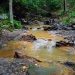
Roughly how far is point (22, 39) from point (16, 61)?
262 inches

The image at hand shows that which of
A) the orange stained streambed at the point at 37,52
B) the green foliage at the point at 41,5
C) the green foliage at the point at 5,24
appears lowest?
the orange stained streambed at the point at 37,52

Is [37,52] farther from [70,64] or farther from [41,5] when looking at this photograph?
[41,5]

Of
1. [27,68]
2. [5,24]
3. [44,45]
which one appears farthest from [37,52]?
[5,24]

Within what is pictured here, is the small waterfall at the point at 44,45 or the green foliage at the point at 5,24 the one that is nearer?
the small waterfall at the point at 44,45

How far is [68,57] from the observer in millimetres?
11953

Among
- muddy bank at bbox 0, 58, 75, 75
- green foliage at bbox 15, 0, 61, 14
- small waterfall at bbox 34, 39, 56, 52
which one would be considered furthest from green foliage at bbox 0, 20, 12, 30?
muddy bank at bbox 0, 58, 75, 75

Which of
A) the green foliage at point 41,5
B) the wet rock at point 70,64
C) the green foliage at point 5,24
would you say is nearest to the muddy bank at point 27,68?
the wet rock at point 70,64

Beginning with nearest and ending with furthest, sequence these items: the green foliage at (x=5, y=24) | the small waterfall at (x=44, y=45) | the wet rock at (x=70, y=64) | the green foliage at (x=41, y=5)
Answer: the wet rock at (x=70, y=64)
the small waterfall at (x=44, y=45)
the green foliage at (x=5, y=24)
the green foliage at (x=41, y=5)

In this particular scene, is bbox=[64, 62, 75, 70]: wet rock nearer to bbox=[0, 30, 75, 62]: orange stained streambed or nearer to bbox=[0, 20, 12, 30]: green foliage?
bbox=[0, 30, 75, 62]: orange stained streambed

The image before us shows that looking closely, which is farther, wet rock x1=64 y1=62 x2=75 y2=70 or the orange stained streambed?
the orange stained streambed

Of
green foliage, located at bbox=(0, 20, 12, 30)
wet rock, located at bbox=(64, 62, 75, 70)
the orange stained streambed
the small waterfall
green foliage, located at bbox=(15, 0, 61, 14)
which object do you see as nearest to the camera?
wet rock, located at bbox=(64, 62, 75, 70)

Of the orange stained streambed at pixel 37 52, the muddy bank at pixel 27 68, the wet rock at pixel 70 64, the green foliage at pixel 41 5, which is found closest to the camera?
the muddy bank at pixel 27 68

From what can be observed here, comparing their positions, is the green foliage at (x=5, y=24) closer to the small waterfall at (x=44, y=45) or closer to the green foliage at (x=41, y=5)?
the small waterfall at (x=44, y=45)

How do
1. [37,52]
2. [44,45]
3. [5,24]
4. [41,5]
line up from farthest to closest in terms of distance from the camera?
[41,5] < [5,24] < [44,45] < [37,52]
